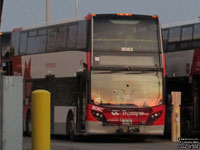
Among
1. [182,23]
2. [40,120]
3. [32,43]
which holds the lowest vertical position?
[40,120]

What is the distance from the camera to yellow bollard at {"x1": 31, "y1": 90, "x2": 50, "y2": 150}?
789cm

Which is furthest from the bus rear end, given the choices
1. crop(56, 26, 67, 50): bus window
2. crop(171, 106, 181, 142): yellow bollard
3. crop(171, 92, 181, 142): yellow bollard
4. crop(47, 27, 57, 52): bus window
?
crop(47, 27, 57, 52): bus window

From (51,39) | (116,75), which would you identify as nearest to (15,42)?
(51,39)

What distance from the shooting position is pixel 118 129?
23.0 metres

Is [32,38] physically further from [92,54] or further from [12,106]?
[12,106]

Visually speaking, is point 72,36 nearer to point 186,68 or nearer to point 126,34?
point 126,34

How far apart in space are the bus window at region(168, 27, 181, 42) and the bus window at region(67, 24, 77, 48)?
4582mm

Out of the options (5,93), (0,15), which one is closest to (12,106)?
(5,93)

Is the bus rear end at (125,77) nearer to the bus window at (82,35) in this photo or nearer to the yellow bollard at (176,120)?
the bus window at (82,35)

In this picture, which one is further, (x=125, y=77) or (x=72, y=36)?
(x=72, y=36)

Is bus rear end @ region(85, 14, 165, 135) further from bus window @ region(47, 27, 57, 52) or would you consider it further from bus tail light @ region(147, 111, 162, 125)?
bus window @ region(47, 27, 57, 52)

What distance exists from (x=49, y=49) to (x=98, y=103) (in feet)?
13.9

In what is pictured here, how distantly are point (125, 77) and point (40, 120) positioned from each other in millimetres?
15513

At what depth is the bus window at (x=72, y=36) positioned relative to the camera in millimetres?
24391
